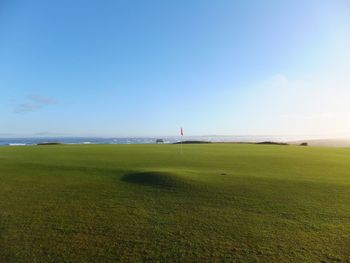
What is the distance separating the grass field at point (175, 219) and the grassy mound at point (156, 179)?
0.04 m

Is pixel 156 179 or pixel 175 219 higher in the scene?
pixel 156 179

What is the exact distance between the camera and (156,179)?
1175 centimetres

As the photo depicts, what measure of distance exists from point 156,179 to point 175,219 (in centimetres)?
481

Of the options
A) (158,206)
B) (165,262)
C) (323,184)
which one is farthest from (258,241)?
(323,184)

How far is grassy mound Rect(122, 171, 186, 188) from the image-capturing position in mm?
11019

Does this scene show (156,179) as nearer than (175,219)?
No

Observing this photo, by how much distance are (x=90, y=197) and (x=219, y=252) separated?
17.2 feet

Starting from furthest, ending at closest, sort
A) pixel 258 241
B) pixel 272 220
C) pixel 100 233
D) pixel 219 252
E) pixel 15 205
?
pixel 15 205 < pixel 272 220 < pixel 100 233 < pixel 258 241 < pixel 219 252

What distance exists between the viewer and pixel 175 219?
7.01 meters

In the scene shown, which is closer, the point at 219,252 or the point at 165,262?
the point at 165,262

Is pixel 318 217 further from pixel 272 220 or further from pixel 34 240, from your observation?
pixel 34 240

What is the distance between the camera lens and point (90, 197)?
29.8 ft

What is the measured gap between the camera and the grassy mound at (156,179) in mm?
11019

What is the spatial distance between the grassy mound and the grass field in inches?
1.7
